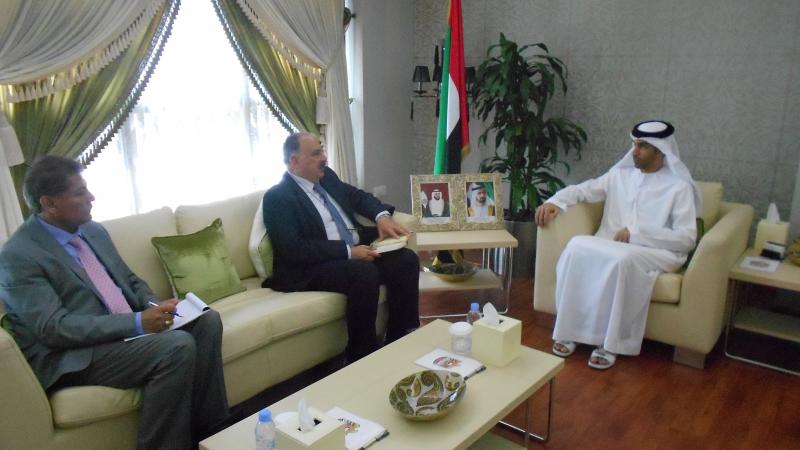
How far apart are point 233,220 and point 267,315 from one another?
0.70 meters

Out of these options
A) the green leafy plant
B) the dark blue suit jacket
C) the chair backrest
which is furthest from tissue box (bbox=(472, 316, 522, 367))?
the green leafy plant

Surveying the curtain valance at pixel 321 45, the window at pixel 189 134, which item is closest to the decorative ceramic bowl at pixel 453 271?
the curtain valance at pixel 321 45

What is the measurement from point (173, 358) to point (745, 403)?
2397 millimetres

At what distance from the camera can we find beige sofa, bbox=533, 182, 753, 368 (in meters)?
2.84

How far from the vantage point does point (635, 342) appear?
3.02m

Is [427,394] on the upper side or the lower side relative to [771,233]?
lower

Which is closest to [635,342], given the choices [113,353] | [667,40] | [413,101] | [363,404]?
[363,404]

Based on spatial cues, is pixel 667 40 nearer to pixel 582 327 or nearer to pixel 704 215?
pixel 704 215

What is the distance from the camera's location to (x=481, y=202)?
367 cm

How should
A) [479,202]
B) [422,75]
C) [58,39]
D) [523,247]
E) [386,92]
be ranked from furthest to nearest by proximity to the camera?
[386,92] → [422,75] → [523,247] → [479,202] → [58,39]

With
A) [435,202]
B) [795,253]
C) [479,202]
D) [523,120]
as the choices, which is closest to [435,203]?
[435,202]

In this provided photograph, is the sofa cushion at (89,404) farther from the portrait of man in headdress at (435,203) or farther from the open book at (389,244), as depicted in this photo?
the portrait of man in headdress at (435,203)

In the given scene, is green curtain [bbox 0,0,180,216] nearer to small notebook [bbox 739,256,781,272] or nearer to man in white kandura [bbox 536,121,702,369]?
man in white kandura [bbox 536,121,702,369]

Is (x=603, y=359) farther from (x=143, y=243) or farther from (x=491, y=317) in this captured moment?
(x=143, y=243)
